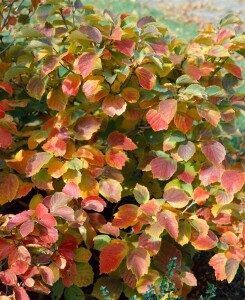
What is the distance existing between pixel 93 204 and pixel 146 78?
1.63 feet

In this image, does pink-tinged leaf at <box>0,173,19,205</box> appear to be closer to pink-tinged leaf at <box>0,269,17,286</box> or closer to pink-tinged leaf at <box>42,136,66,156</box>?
pink-tinged leaf at <box>42,136,66,156</box>

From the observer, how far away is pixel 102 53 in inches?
85.1

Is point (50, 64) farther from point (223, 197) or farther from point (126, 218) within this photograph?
point (223, 197)

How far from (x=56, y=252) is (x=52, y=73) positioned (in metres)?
0.75

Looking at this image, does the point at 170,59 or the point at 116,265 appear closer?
the point at 116,265

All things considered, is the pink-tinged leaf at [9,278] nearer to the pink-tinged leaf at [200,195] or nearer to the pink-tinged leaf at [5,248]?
the pink-tinged leaf at [5,248]

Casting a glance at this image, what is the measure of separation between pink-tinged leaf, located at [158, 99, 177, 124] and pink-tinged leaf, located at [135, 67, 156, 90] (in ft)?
0.26

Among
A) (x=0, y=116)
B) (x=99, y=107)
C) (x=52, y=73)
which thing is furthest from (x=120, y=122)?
(x=0, y=116)

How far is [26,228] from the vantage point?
187 centimetres

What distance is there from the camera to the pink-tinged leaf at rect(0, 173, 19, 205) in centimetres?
220

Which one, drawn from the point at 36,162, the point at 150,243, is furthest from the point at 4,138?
the point at 150,243

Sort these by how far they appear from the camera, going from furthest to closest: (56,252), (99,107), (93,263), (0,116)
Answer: (93,263), (99,107), (0,116), (56,252)

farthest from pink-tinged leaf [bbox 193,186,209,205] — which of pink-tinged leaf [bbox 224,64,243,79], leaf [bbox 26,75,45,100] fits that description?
leaf [bbox 26,75,45,100]

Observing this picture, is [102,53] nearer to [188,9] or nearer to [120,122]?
[120,122]
